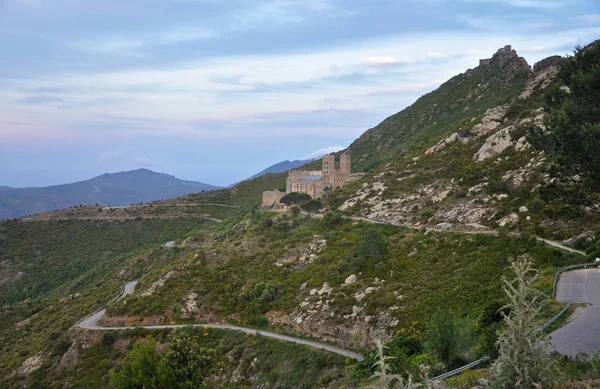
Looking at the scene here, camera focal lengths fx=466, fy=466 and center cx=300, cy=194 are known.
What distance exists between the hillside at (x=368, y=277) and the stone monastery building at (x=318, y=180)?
26.7 ft

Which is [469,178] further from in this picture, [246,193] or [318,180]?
[246,193]

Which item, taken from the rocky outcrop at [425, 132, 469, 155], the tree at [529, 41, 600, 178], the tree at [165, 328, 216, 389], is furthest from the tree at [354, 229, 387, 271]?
the rocky outcrop at [425, 132, 469, 155]

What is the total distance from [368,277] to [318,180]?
3891 cm

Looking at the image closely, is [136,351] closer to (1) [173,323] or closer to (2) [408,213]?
(1) [173,323]

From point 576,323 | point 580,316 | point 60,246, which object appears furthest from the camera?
point 60,246

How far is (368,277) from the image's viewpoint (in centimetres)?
3212

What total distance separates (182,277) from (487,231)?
2715 cm

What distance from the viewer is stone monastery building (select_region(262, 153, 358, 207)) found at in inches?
2704

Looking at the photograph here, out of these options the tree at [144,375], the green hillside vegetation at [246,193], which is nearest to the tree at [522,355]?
the tree at [144,375]

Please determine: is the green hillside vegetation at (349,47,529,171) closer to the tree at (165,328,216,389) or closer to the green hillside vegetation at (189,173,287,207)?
the green hillside vegetation at (189,173,287,207)

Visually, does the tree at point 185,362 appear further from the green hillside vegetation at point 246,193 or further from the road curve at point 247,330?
the green hillside vegetation at point 246,193

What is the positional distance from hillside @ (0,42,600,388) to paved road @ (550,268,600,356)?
726mm

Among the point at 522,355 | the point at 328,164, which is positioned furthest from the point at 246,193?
the point at 522,355

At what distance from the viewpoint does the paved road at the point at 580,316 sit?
46.7 ft
